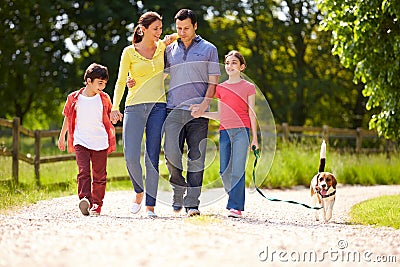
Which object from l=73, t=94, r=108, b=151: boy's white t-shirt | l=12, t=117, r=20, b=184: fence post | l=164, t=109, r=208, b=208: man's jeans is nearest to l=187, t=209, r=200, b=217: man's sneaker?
l=164, t=109, r=208, b=208: man's jeans

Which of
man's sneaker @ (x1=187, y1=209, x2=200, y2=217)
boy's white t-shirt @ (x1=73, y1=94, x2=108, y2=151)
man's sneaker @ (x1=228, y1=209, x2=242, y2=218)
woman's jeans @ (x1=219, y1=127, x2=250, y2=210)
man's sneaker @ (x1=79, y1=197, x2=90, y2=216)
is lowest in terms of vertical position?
man's sneaker @ (x1=228, y1=209, x2=242, y2=218)

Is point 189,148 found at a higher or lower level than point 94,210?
higher

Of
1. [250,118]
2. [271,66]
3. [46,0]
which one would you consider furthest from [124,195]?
[271,66]

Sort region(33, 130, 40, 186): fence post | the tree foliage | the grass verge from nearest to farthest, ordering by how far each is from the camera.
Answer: the grass verge → region(33, 130, 40, 186): fence post → the tree foliage

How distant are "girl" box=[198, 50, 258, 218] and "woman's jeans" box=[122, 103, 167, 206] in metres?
0.57

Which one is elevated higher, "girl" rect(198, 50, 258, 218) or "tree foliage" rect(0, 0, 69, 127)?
"tree foliage" rect(0, 0, 69, 127)

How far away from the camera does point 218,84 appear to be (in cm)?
715

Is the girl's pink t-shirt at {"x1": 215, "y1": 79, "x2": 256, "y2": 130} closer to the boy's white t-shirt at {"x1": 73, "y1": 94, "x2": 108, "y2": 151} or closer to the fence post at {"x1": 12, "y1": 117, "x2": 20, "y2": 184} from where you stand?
the boy's white t-shirt at {"x1": 73, "y1": 94, "x2": 108, "y2": 151}

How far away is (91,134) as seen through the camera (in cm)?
714

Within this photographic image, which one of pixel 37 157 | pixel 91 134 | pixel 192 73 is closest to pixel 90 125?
pixel 91 134

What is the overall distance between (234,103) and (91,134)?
59.7 inches

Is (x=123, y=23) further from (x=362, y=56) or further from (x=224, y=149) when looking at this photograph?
(x=224, y=149)

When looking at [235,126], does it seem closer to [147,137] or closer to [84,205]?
[147,137]

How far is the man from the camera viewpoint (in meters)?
6.75
